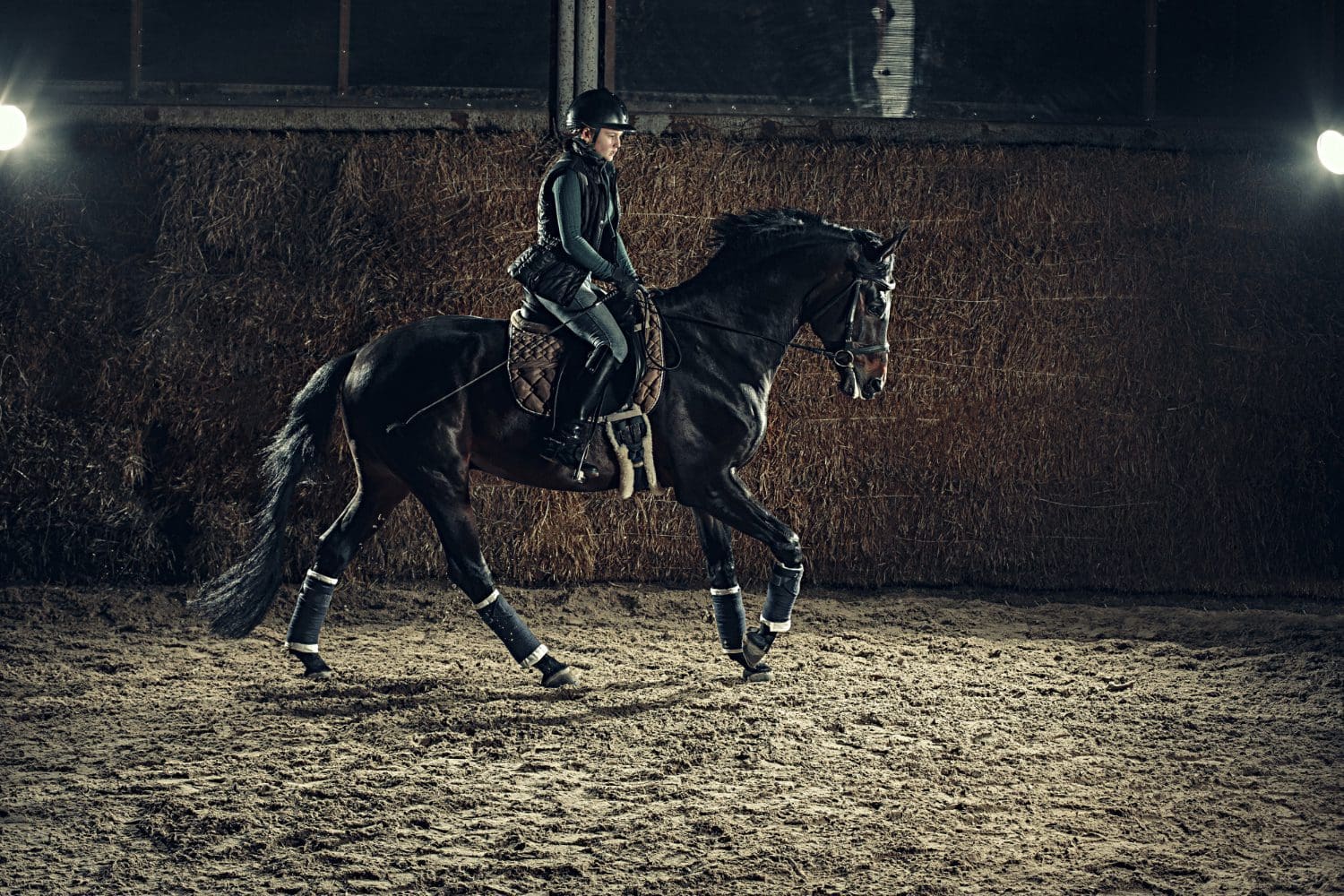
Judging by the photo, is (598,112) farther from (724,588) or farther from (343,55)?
(343,55)

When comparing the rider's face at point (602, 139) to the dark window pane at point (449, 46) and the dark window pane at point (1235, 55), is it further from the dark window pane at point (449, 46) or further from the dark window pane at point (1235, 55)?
the dark window pane at point (1235, 55)

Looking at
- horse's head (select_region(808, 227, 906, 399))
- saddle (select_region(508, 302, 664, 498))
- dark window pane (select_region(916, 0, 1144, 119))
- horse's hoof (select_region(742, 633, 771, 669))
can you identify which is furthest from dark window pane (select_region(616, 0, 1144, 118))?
horse's hoof (select_region(742, 633, 771, 669))

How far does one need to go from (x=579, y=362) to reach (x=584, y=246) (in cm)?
55

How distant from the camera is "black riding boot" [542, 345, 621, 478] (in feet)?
21.1

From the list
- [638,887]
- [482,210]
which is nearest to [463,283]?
[482,210]

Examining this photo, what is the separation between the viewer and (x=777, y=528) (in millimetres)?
6484

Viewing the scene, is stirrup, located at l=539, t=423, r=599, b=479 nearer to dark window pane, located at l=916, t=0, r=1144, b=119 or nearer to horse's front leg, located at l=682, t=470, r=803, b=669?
horse's front leg, located at l=682, t=470, r=803, b=669

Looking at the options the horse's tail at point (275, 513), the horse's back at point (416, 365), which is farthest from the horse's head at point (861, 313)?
the horse's tail at point (275, 513)

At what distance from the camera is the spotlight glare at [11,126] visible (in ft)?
26.5

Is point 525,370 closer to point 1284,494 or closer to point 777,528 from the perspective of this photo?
point 777,528

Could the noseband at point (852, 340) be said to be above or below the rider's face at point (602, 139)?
below

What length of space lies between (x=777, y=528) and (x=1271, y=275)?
421 cm

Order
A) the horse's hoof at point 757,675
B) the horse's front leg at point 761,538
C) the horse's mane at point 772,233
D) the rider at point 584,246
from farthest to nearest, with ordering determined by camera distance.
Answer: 1. the horse's hoof at point 757,675
2. the horse's mane at point 772,233
3. the horse's front leg at point 761,538
4. the rider at point 584,246

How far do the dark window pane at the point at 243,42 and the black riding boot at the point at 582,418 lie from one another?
3.79m
